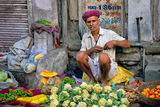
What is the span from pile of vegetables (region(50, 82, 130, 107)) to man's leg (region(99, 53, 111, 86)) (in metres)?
1.36

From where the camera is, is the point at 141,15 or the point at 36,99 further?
the point at 141,15

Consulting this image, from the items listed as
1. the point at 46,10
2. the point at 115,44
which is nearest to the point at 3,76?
the point at 46,10

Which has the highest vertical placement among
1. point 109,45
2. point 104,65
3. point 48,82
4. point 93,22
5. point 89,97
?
point 93,22

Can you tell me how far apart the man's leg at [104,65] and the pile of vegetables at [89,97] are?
4.45 ft

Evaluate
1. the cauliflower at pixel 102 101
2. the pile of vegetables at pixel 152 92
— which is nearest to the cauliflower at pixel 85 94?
the cauliflower at pixel 102 101

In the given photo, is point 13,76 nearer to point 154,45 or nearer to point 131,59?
point 131,59

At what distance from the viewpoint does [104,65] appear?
559 cm

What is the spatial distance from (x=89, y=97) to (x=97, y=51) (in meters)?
1.98

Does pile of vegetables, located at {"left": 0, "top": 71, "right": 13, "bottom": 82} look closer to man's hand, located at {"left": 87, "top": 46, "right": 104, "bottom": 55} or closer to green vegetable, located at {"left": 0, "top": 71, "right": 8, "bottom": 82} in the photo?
green vegetable, located at {"left": 0, "top": 71, "right": 8, "bottom": 82}

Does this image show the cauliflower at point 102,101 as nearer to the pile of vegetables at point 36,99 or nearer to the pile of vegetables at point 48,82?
the pile of vegetables at point 36,99

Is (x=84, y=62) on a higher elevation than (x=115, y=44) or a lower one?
lower

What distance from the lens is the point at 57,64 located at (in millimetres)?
A: 6578

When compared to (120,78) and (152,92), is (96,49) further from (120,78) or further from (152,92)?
(152,92)

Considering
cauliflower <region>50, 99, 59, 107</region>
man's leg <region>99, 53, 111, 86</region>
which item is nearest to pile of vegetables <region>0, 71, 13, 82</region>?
man's leg <region>99, 53, 111, 86</region>
